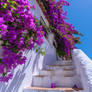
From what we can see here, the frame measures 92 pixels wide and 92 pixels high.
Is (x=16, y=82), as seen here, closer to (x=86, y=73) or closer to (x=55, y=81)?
(x=55, y=81)

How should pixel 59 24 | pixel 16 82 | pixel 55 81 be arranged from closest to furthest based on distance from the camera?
pixel 16 82
pixel 55 81
pixel 59 24

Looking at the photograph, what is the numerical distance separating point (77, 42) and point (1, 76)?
5.73 metres

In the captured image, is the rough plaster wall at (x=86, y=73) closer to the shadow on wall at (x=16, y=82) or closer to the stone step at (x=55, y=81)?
the stone step at (x=55, y=81)

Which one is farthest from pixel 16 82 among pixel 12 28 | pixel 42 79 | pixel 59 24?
pixel 59 24

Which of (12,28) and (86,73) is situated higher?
(12,28)

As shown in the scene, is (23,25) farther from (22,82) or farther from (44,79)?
(44,79)

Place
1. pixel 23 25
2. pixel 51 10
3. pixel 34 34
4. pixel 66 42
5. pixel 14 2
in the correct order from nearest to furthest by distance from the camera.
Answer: pixel 14 2 → pixel 23 25 → pixel 34 34 → pixel 51 10 → pixel 66 42

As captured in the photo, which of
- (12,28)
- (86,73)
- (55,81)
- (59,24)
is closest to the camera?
(12,28)

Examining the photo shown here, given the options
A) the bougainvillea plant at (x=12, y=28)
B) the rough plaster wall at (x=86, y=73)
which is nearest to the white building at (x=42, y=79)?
the rough plaster wall at (x=86, y=73)

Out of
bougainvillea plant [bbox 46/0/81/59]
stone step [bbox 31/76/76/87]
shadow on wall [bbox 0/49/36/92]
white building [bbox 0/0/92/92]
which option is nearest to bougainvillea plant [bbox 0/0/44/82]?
shadow on wall [bbox 0/49/36/92]

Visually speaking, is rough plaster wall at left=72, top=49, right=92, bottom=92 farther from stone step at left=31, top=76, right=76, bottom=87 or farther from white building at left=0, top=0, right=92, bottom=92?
stone step at left=31, top=76, right=76, bottom=87

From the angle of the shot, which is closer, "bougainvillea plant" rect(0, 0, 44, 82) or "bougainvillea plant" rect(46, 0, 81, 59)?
"bougainvillea plant" rect(0, 0, 44, 82)

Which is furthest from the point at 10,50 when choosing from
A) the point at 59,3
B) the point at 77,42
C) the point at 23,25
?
the point at 77,42

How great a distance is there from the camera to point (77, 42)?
659 centimetres
